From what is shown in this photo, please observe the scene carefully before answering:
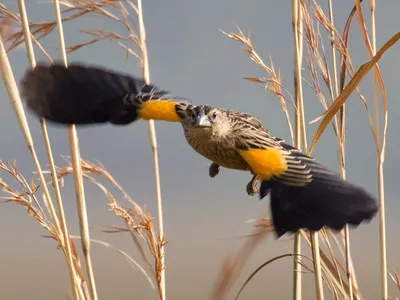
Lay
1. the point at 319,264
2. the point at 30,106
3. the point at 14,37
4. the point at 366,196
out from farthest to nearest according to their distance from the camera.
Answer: the point at 14,37, the point at 30,106, the point at 319,264, the point at 366,196

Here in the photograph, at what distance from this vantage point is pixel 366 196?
5.97 feet

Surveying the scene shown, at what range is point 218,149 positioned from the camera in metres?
2.15

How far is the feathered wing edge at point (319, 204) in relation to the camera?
5.82 feet

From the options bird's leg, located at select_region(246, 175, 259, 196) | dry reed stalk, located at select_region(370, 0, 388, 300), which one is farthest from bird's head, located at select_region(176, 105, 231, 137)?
dry reed stalk, located at select_region(370, 0, 388, 300)

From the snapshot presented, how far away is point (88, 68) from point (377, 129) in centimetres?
87

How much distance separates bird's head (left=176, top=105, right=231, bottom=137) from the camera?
2137mm

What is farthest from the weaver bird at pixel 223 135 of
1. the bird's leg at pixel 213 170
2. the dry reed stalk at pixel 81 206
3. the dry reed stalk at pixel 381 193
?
the dry reed stalk at pixel 381 193

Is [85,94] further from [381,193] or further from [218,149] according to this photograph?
[381,193]

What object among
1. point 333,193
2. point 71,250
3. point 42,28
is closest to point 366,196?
point 333,193

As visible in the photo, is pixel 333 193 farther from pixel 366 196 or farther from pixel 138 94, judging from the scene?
pixel 138 94

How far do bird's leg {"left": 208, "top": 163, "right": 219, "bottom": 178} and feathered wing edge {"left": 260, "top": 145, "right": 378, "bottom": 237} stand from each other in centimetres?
43

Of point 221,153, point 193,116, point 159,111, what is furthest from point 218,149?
point 159,111

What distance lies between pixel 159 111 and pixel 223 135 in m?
0.22

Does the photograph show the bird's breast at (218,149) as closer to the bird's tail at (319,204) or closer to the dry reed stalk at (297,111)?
the dry reed stalk at (297,111)
